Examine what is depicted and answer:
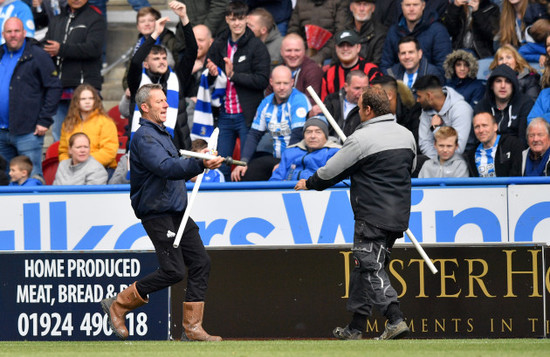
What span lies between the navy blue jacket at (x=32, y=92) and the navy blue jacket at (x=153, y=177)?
16.2 feet

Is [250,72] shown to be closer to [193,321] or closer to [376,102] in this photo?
[376,102]

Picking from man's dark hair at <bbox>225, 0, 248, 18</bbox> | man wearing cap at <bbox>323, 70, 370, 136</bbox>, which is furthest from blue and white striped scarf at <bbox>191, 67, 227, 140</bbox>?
man wearing cap at <bbox>323, 70, 370, 136</bbox>

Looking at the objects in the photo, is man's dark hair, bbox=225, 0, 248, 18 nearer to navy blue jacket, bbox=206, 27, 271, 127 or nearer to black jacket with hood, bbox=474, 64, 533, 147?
navy blue jacket, bbox=206, 27, 271, 127

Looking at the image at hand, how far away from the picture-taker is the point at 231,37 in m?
13.1

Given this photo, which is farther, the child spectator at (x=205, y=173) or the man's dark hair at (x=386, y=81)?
the child spectator at (x=205, y=173)

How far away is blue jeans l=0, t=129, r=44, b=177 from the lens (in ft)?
43.5

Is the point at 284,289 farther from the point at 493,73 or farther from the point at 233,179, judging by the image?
the point at 493,73

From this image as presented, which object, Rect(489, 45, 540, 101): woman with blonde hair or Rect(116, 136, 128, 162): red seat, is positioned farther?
Rect(116, 136, 128, 162): red seat

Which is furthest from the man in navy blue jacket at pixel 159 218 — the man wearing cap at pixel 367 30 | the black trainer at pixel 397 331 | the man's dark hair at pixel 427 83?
the man wearing cap at pixel 367 30

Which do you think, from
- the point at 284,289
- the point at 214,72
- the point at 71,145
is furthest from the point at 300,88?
the point at 284,289

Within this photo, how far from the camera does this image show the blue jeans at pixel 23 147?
1326 cm

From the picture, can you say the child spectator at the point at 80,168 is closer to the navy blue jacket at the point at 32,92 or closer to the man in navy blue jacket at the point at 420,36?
the navy blue jacket at the point at 32,92

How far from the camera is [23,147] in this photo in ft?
43.5

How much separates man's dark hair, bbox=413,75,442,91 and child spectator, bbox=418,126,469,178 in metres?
0.79
